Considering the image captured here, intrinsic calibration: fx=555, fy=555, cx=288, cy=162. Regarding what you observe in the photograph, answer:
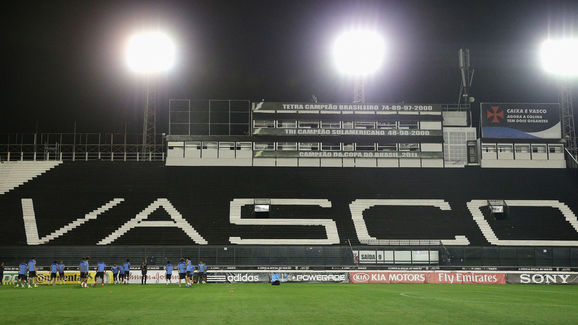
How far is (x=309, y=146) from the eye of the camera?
5991 centimetres

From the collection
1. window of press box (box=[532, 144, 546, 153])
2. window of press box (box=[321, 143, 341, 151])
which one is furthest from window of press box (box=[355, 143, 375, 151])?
window of press box (box=[532, 144, 546, 153])

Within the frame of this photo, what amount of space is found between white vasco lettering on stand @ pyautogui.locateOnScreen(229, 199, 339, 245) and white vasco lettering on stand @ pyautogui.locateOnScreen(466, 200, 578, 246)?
13.4m

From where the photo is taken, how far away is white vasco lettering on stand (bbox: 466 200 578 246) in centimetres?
4769

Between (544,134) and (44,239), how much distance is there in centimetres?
5099

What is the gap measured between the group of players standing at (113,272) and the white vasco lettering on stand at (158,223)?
20.1 feet

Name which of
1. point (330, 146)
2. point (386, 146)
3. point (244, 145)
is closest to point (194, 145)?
point (244, 145)

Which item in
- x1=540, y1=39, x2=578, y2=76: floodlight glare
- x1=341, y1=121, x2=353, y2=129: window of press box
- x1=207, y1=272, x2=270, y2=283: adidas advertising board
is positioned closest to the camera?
x1=207, y1=272, x2=270, y2=283: adidas advertising board

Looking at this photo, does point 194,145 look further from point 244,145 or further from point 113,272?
point 113,272

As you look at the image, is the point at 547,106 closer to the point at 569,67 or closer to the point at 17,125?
the point at 569,67

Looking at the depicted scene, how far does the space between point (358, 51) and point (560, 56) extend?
2197 centimetres

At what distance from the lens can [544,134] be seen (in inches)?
2367

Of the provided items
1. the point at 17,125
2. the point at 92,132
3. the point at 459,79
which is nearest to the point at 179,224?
the point at 92,132

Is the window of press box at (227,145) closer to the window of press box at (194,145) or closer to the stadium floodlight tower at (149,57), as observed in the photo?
the window of press box at (194,145)

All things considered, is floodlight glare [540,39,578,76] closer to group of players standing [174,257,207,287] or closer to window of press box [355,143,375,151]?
window of press box [355,143,375,151]
